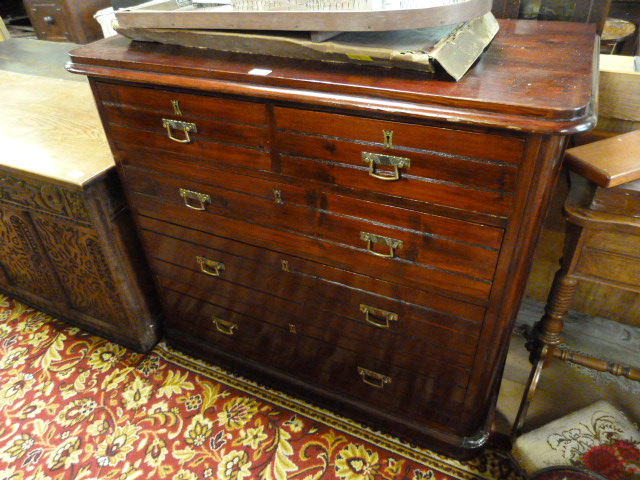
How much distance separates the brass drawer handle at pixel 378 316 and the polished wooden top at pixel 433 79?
565mm

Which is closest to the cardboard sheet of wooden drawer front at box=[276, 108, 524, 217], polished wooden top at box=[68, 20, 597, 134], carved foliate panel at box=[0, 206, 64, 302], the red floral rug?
polished wooden top at box=[68, 20, 597, 134]

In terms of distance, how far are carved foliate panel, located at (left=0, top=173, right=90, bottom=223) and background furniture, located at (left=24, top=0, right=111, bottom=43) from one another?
A: 7.59 feet

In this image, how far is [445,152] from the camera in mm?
975

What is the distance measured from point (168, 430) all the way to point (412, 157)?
4.21ft

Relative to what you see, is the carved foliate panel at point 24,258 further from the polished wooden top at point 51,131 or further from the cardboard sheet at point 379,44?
the cardboard sheet at point 379,44

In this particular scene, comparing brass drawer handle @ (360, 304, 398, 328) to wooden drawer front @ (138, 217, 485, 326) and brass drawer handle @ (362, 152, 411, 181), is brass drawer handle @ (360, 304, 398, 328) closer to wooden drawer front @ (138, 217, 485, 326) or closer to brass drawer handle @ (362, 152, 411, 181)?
wooden drawer front @ (138, 217, 485, 326)

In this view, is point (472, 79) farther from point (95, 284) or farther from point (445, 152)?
point (95, 284)

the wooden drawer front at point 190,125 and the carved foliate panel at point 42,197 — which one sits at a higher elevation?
the wooden drawer front at point 190,125

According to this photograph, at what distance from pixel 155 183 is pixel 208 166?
0.25 metres

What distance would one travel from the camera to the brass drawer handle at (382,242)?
1.15 metres

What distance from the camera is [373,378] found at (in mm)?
1513

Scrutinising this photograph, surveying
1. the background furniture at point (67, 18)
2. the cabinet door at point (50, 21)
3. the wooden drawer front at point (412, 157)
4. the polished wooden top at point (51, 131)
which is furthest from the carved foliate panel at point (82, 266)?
the cabinet door at point (50, 21)

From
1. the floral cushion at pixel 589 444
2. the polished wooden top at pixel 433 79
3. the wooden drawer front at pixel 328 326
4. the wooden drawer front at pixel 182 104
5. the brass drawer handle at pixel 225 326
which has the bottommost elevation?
the floral cushion at pixel 589 444

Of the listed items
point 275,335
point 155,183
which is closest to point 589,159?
point 275,335
